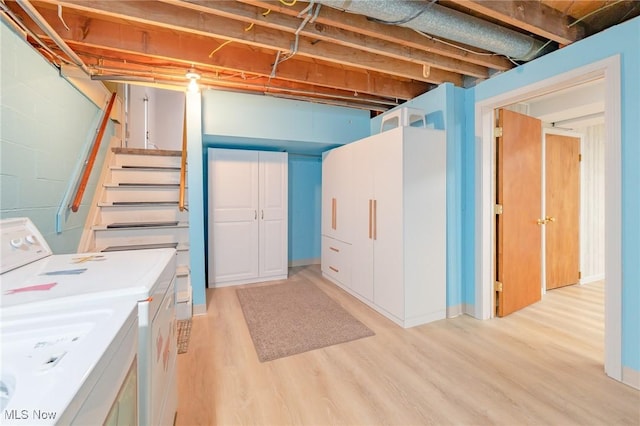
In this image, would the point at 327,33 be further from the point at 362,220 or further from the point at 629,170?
the point at 629,170

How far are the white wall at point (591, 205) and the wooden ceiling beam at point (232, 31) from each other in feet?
9.31

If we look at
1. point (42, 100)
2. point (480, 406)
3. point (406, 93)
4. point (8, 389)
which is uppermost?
point (406, 93)

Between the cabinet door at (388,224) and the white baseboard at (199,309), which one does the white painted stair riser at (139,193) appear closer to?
the white baseboard at (199,309)

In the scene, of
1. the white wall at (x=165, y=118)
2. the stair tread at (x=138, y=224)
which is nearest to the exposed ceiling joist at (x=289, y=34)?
the stair tread at (x=138, y=224)

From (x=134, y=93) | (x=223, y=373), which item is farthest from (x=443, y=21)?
(x=134, y=93)

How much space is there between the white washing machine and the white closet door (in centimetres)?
238

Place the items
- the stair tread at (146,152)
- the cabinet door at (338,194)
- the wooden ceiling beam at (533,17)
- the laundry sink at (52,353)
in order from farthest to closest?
the cabinet door at (338,194) → the stair tread at (146,152) → the wooden ceiling beam at (533,17) → the laundry sink at (52,353)

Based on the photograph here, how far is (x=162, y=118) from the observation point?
585 centimetres

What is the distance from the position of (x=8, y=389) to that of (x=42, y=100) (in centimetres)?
231

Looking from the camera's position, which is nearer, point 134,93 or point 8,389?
point 8,389

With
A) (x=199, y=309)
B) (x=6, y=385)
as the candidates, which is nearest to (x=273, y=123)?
(x=199, y=309)

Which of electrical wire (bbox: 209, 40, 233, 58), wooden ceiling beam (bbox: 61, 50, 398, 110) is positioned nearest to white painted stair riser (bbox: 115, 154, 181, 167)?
wooden ceiling beam (bbox: 61, 50, 398, 110)

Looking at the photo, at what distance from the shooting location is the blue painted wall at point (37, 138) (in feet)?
5.33

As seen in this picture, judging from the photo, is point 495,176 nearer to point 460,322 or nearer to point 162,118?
point 460,322
